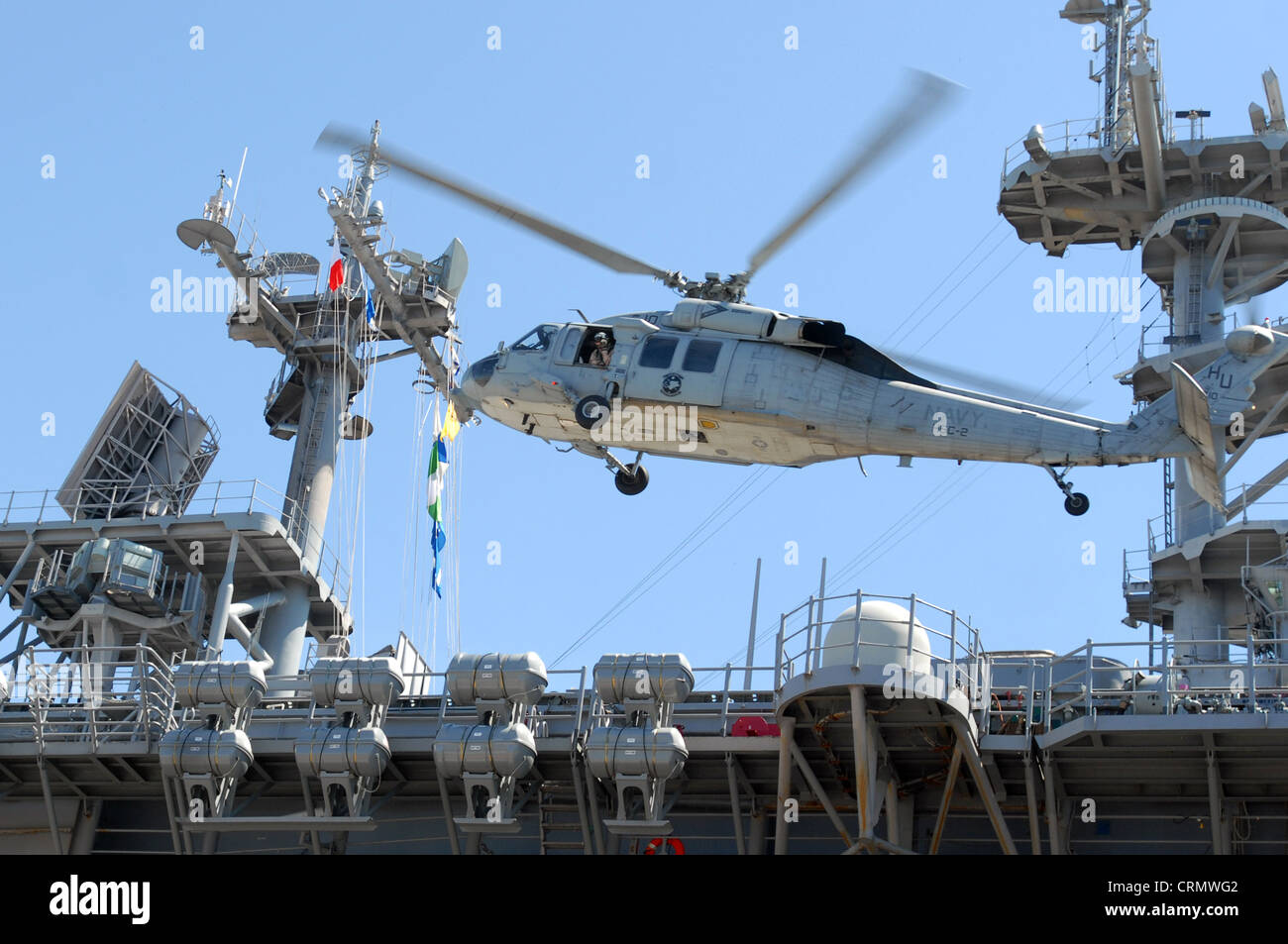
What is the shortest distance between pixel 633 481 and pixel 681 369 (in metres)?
3.25

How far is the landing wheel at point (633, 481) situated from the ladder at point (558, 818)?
222 inches

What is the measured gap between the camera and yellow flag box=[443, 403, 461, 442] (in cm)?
4072

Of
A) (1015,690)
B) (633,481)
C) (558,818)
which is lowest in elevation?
(558,818)

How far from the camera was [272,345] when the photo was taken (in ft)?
135

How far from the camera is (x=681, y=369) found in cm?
2608

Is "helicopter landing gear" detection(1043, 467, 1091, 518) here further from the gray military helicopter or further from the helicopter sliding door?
the helicopter sliding door

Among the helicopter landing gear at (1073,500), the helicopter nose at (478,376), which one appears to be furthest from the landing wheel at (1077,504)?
the helicopter nose at (478,376)

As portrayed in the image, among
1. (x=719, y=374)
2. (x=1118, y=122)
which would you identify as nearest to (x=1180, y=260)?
(x=1118, y=122)

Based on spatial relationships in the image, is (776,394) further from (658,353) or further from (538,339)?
(538,339)

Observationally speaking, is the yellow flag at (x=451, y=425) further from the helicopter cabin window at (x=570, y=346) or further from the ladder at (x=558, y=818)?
the ladder at (x=558, y=818)

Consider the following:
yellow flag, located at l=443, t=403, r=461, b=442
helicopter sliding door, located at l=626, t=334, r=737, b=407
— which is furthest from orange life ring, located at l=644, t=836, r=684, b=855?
yellow flag, located at l=443, t=403, r=461, b=442

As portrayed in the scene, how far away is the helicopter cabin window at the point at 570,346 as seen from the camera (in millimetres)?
26906

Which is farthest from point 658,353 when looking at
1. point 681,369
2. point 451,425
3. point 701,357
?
point 451,425
